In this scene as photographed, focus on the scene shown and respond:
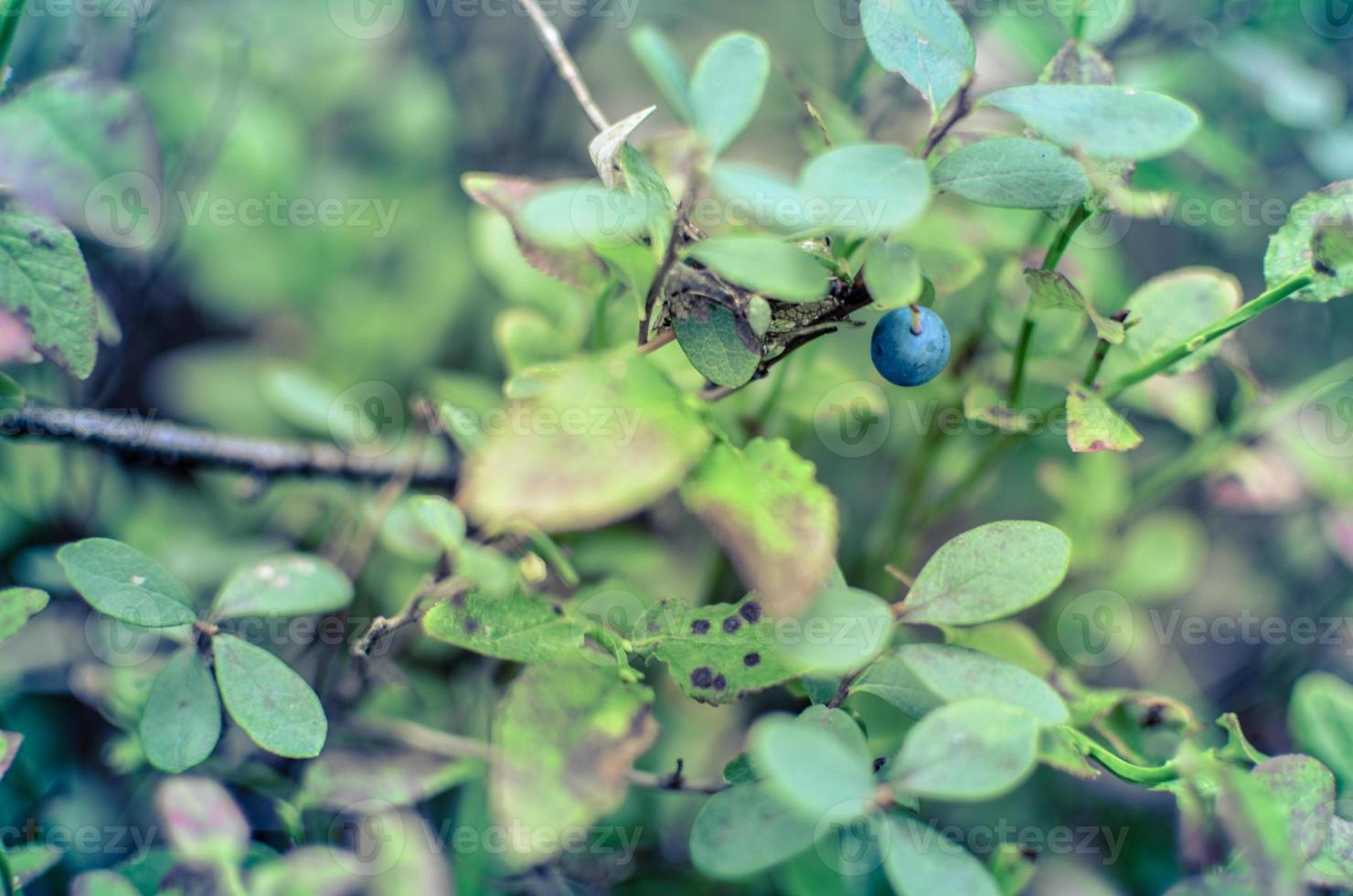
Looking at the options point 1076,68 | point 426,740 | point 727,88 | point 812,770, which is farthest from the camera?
point 426,740

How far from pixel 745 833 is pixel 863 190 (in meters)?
0.33

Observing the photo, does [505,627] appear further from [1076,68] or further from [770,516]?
[1076,68]

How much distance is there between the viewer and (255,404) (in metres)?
1.28

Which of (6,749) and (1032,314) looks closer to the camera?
(6,749)

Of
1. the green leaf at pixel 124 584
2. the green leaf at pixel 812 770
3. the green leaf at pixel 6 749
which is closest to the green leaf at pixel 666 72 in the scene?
the green leaf at pixel 812 770

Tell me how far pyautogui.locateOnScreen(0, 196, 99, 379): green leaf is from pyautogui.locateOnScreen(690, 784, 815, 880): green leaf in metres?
0.48

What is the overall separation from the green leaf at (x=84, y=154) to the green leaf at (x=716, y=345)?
448mm

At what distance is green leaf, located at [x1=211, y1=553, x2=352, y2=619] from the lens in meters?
0.67

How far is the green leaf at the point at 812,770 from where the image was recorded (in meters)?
0.42

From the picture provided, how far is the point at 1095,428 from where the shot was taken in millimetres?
614

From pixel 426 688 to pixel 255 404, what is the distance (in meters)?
0.54

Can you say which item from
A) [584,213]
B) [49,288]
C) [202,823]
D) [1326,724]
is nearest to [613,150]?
[584,213]

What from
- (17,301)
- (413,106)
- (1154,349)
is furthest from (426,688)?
(413,106)

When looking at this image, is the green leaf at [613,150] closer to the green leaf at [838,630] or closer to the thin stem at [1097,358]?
the green leaf at [838,630]
